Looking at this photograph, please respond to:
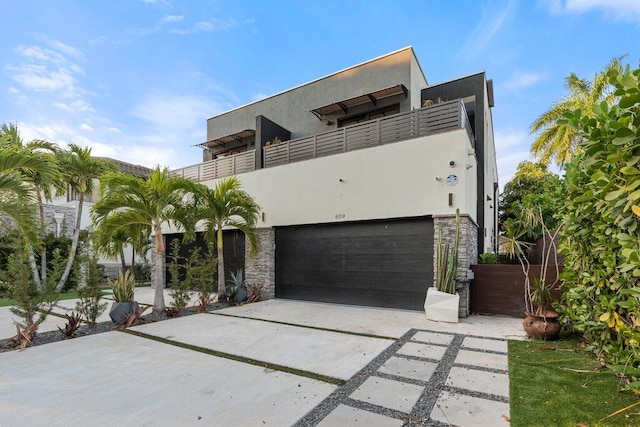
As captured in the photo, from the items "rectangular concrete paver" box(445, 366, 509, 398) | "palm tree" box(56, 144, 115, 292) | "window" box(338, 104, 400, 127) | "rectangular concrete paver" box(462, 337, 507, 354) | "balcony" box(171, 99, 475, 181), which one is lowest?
"rectangular concrete paver" box(462, 337, 507, 354)

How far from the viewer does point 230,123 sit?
16.1m

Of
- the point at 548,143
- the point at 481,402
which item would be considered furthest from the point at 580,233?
the point at 548,143

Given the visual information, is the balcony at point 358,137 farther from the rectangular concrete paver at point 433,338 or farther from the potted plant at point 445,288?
the rectangular concrete paver at point 433,338

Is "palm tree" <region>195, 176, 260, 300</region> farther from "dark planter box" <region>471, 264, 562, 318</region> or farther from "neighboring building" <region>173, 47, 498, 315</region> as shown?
"dark planter box" <region>471, 264, 562, 318</region>

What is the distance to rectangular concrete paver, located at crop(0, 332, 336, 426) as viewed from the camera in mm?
2949

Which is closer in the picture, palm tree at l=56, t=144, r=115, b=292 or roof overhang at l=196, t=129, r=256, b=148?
palm tree at l=56, t=144, r=115, b=292

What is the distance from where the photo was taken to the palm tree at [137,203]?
7.24 metres

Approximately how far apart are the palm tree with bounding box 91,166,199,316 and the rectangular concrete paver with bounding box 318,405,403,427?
5.96 m

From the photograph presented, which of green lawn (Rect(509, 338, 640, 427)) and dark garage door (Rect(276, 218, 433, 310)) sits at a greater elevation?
dark garage door (Rect(276, 218, 433, 310))

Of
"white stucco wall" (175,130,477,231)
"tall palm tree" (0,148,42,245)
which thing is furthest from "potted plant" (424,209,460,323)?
"tall palm tree" (0,148,42,245)

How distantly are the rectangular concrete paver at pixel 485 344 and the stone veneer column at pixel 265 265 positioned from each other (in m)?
6.68

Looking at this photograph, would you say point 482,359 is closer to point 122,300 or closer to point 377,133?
point 377,133

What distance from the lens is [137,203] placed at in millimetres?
7383

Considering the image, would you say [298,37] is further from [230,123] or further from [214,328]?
[214,328]
